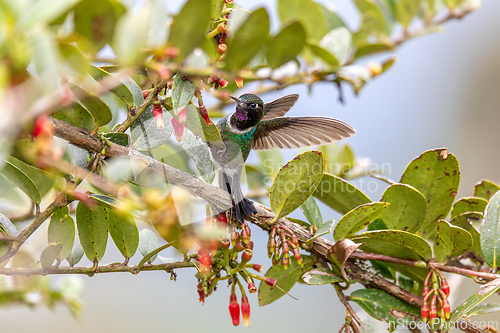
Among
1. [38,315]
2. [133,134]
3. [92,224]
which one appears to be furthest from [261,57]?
[38,315]

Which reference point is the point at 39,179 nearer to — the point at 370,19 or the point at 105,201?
the point at 105,201

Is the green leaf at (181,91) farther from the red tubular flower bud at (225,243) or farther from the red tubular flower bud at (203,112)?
the red tubular flower bud at (225,243)

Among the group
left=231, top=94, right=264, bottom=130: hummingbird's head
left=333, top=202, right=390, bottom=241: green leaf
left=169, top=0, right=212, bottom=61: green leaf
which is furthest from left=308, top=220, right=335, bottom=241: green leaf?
left=231, top=94, right=264, bottom=130: hummingbird's head

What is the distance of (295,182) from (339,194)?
0.86 ft

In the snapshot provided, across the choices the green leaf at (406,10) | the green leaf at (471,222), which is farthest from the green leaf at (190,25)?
the green leaf at (406,10)

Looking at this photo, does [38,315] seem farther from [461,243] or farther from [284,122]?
[461,243]

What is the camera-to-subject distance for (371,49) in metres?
1.54

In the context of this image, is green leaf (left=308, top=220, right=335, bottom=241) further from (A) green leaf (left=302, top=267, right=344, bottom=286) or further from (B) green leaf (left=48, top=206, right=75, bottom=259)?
(B) green leaf (left=48, top=206, right=75, bottom=259)

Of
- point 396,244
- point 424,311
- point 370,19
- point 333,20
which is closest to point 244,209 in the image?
point 396,244

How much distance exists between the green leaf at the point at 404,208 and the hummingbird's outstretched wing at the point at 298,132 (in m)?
0.42

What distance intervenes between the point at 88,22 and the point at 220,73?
25 centimetres

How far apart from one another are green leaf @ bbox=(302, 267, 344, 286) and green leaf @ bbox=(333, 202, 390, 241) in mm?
93

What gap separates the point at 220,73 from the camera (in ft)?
2.74

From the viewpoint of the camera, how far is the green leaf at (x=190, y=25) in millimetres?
652
